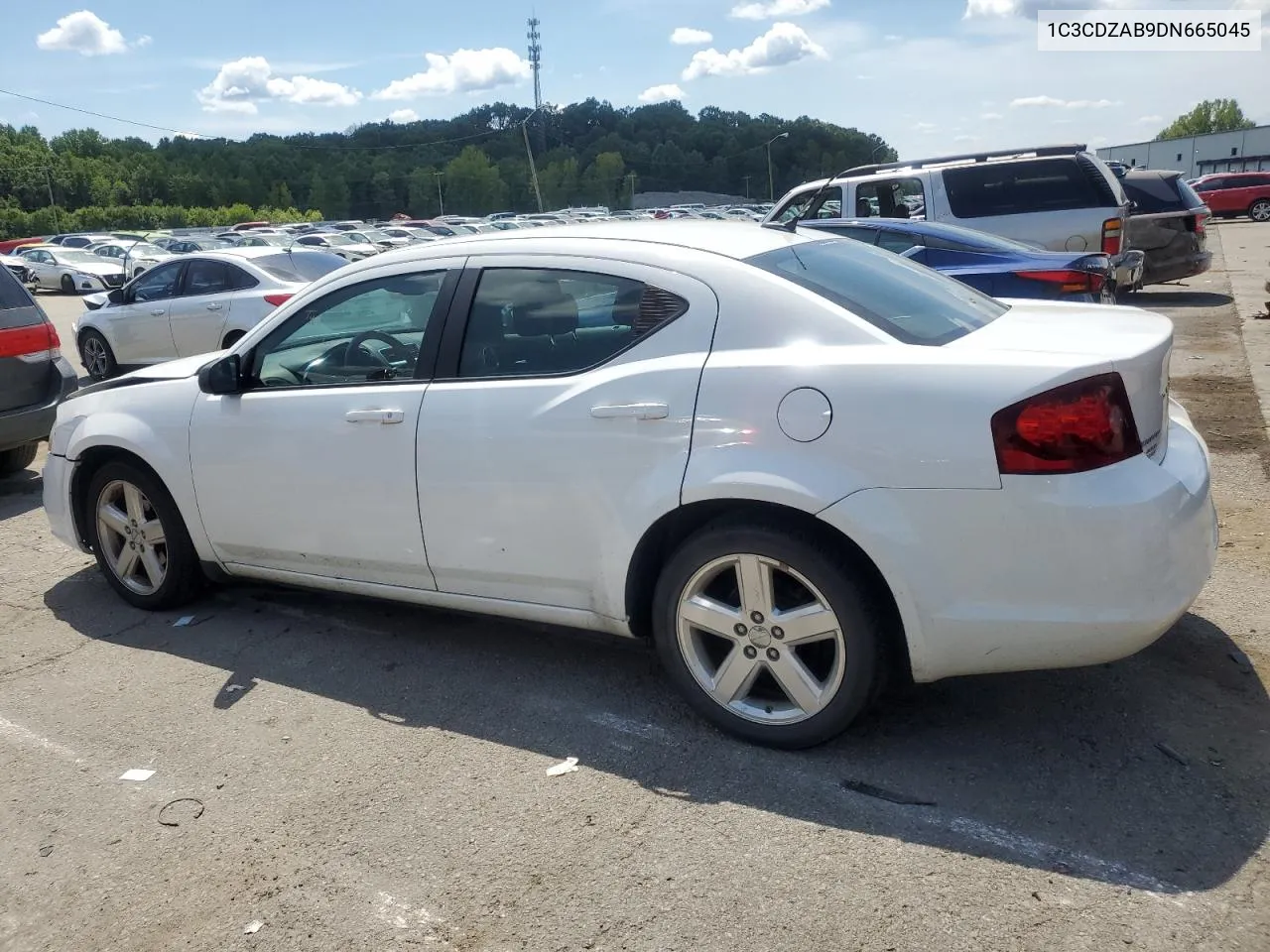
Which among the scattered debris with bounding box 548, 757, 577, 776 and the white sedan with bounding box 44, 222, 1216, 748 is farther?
the scattered debris with bounding box 548, 757, 577, 776

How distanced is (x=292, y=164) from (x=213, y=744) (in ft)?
355

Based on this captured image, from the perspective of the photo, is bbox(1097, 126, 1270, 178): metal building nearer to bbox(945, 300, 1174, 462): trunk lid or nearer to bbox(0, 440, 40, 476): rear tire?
bbox(0, 440, 40, 476): rear tire

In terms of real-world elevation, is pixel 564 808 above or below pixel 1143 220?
below

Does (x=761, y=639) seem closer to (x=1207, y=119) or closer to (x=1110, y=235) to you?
(x=1110, y=235)

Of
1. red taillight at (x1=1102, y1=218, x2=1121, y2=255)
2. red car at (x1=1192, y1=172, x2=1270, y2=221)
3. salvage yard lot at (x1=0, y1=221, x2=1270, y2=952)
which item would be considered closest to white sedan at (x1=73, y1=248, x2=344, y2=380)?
salvage yard lot at (x1=0, y1=221, x2=1270, y2=952)

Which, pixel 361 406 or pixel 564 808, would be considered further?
pixel 361 406

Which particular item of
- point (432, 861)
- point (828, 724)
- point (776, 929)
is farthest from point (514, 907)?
point (828, 724)

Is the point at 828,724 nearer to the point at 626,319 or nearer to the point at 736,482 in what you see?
the point at 736,482

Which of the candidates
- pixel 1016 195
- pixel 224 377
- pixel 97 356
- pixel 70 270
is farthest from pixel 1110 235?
pixel 70 270

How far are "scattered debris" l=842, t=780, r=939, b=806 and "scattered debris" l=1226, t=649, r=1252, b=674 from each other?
1.45 m

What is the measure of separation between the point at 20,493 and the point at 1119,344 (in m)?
7.25

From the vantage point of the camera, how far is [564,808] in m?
3.16

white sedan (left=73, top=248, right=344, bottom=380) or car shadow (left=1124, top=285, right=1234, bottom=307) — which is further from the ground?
white sedan (left=73, top=248, right=344, bottom=380)

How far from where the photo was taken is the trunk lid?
3.03 metres
